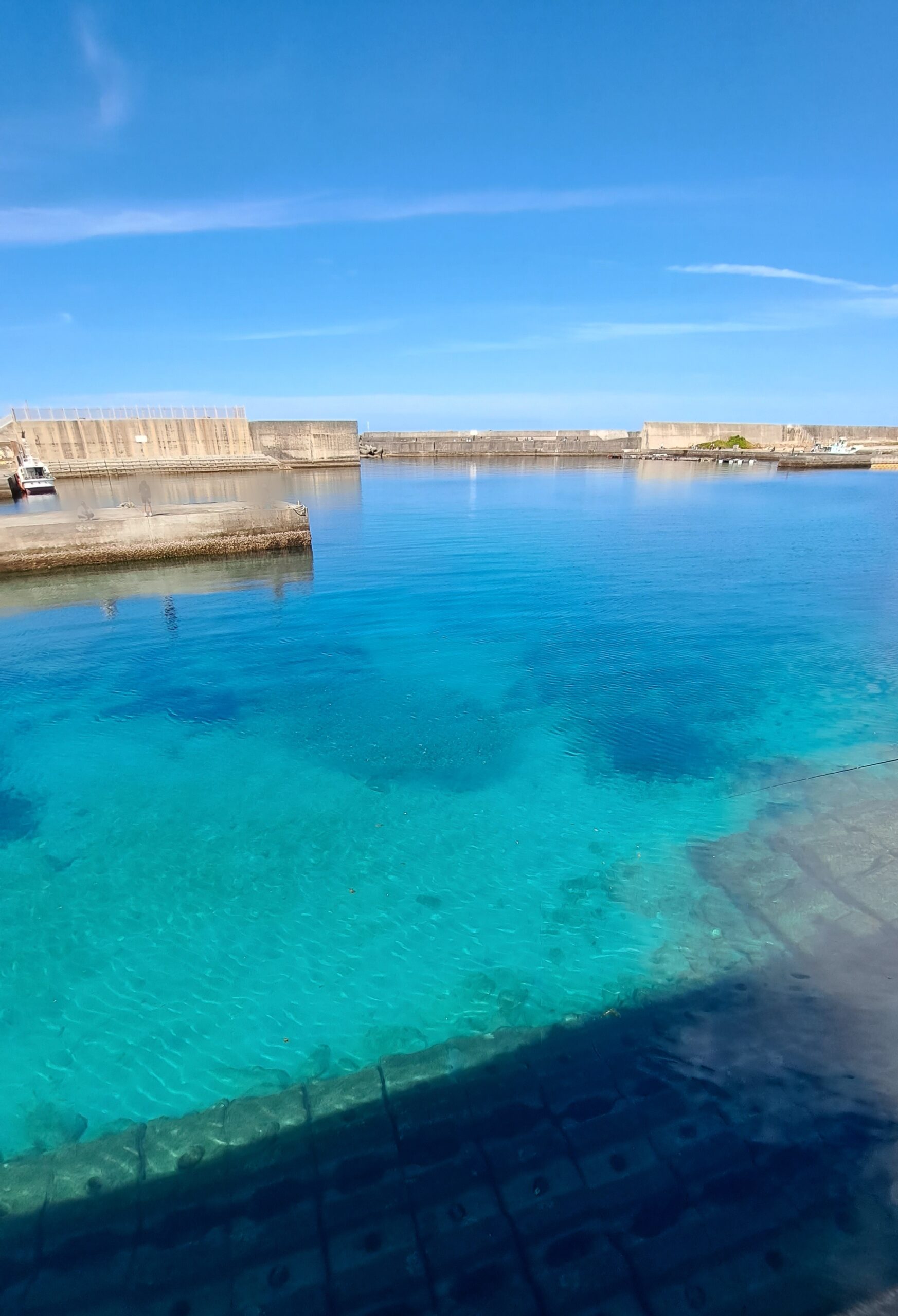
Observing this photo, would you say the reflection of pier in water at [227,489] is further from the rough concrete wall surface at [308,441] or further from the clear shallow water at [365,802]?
the clear shallow water at [365,802]

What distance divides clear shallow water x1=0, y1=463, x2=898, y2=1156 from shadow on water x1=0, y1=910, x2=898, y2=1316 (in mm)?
506

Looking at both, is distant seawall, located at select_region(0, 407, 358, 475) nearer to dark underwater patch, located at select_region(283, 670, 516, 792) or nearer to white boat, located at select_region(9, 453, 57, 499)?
white boat, located at select_region(9, 453, 57, 499)

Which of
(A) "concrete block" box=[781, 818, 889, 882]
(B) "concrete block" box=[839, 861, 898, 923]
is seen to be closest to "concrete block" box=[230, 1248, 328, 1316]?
(B) "concrete block" box=[839, 861, 898, 923]

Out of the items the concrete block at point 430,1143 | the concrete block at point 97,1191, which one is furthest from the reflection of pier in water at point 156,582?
the concrete block at point 430,1143

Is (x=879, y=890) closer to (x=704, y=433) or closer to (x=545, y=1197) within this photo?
(x=545, y=1197)

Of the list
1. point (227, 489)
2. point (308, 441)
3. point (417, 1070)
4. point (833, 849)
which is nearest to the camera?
point (417, 1070)

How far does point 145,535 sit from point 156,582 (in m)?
2.26

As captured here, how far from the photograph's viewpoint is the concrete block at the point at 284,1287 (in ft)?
11.1

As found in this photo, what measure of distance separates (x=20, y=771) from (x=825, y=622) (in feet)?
58.8

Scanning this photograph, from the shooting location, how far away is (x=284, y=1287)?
3459mm

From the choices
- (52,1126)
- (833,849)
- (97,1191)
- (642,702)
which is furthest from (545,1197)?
(642,702)

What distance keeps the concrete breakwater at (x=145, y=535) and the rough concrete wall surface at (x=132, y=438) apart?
140 feet

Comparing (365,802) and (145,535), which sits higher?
(145,535)

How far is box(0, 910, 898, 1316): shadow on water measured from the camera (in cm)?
344
